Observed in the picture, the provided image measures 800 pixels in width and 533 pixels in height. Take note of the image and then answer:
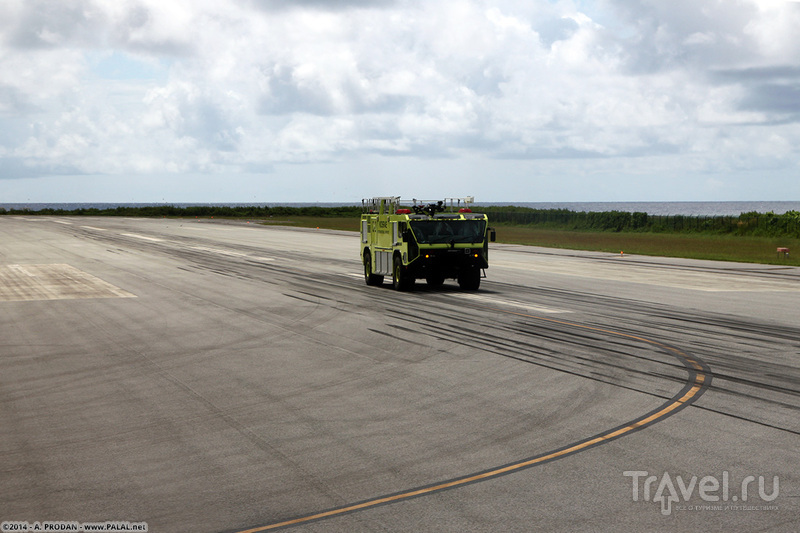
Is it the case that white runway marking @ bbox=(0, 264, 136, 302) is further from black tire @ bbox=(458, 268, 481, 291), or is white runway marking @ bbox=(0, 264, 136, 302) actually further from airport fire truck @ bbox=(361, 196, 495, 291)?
black tire @ bbox=(458, 268, 481, 291)

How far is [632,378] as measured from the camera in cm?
1174

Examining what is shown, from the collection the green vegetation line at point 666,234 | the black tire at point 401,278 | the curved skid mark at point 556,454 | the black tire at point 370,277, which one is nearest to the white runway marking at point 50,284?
the black tire at point 370,277

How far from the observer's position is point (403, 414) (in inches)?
389

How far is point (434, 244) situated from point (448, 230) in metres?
0.75

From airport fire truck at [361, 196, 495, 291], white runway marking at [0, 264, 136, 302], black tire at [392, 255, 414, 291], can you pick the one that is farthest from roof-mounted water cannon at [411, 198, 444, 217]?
white runway marking at [0, 264, 136, 302]

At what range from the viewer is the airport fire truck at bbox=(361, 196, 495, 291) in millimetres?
24219

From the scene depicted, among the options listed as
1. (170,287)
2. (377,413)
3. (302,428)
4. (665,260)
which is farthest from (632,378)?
(665,260)

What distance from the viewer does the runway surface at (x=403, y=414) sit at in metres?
6.78

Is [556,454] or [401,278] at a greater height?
[401,278]

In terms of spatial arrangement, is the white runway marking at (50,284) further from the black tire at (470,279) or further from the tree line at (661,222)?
the tree line at (661,222)

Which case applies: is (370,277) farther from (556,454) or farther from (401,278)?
(556,454)

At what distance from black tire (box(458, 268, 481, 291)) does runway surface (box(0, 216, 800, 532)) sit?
3.15 meters

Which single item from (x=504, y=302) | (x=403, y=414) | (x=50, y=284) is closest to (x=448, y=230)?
(x=504, y=302)

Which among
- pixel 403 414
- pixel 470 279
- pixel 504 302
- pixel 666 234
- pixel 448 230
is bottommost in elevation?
pixel 666 234
